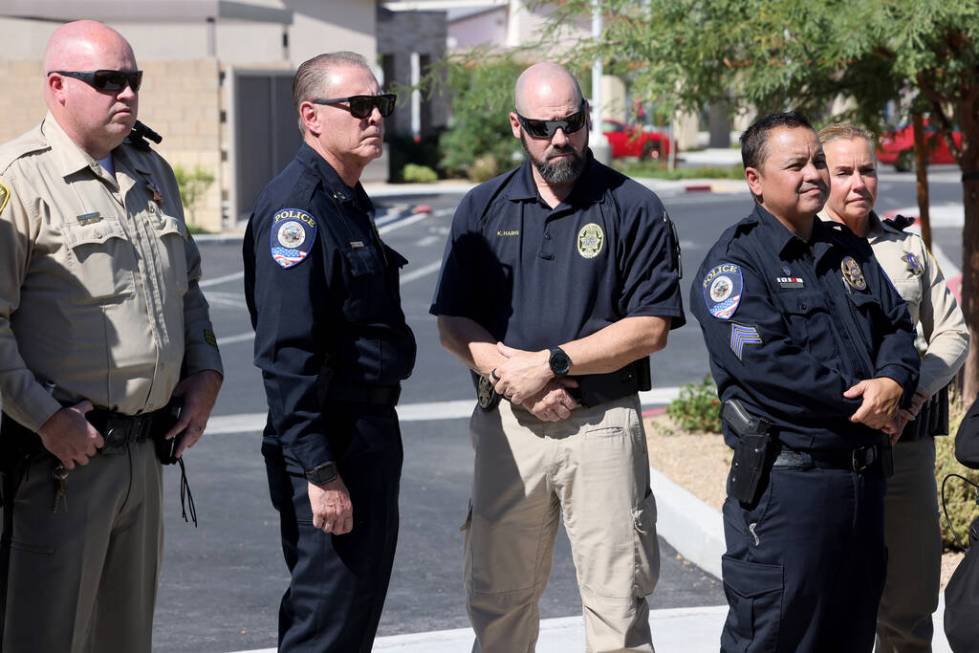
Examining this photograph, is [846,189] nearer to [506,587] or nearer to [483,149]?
[506,587]

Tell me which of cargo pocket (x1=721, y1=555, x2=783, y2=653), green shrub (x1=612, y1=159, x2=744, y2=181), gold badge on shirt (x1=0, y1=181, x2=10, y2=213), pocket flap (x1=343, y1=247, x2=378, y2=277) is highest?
gold badge on shirt (x1=0, y1=181, x2=10, y2=213)

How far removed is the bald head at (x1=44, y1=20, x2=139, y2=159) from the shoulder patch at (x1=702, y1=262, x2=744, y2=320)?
1698 millimetres

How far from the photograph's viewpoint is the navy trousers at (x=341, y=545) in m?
3.92

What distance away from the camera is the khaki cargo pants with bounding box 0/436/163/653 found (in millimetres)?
3686

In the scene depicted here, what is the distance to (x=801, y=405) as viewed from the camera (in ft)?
12.7

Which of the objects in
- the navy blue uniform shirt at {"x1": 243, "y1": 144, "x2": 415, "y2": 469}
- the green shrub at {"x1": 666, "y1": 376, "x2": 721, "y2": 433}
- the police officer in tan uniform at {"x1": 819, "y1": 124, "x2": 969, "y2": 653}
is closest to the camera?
the navy blue uniform shirt at {"x1": 243, "y1": 144, "x2": 415, "y2": 469}

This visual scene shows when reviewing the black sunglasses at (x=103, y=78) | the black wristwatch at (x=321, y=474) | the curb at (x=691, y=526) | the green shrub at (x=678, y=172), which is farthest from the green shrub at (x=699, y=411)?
the green shrub at (x=678, y=172)

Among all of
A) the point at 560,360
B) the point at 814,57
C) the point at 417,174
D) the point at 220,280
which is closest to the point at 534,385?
the point at 560,360

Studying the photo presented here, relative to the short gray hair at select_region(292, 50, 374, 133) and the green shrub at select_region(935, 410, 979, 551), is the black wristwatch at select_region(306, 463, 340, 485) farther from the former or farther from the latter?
the green shrub at select_region(935, 410, 979, 551)

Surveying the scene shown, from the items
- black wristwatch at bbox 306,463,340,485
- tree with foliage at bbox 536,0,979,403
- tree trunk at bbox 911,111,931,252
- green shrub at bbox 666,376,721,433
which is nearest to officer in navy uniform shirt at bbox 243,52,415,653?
black wristwatch at bbox 306,463,340,485

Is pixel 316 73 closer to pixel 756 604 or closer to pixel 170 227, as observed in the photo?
pixel 170 227

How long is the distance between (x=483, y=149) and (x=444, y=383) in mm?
22682

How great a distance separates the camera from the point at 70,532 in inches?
146

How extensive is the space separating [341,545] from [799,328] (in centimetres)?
144
